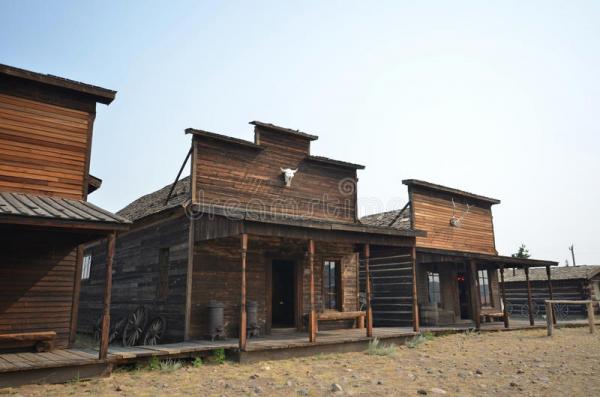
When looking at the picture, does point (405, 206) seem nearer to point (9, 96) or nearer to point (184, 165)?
point (184, 165)

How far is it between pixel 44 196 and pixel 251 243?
5.88 meters

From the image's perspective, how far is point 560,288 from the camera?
29.8m

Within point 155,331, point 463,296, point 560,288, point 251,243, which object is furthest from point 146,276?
point 560,288

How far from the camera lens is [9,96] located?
1062 centimetres

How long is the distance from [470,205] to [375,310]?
25.3ft

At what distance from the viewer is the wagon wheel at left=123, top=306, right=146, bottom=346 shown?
1298 centimetres

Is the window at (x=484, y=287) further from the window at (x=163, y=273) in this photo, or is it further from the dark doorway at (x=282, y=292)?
the window at (x=163, y=273)

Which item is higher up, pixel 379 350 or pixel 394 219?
pixel 394 219

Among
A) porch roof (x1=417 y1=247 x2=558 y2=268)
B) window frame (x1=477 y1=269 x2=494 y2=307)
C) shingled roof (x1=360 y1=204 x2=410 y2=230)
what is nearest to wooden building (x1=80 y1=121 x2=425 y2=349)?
porch roof (x1=417 y1=247 x2=558 y2=268)

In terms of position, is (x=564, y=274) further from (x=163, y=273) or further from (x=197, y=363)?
(x=197, y=363)

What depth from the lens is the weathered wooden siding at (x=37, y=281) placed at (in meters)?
9.81

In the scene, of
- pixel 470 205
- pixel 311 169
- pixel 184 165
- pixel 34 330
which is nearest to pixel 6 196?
pixel 34 330

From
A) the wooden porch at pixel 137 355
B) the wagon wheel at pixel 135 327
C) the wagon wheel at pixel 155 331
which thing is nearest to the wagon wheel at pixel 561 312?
the wooden porch at pixel 137 355

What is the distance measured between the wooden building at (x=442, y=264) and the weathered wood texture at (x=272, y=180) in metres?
2.81
